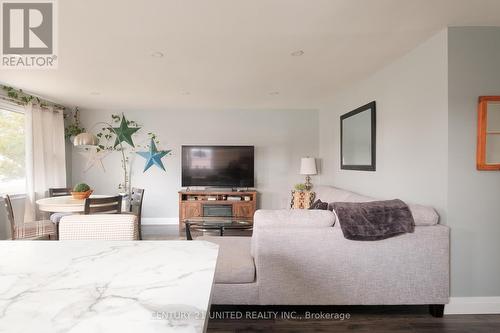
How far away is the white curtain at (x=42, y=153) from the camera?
427 cm

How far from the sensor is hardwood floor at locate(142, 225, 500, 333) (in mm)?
2033

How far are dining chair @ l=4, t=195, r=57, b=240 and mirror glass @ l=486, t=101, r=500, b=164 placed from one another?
15.3ft

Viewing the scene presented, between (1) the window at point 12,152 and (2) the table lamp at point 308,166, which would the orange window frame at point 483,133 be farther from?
(1) the window at point 12,152

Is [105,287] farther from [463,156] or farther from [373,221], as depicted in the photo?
[463,156]

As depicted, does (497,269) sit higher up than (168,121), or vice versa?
(168,121)

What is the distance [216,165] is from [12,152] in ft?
10.4

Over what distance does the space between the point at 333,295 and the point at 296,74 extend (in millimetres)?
2484

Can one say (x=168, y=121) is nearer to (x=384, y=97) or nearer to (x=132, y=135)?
(x=132, y=135)

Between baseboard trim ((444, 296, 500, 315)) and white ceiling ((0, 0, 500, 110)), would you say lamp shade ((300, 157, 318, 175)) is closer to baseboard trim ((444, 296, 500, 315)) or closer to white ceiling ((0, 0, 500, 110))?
white ceiling ((0, 0, 500, 110))

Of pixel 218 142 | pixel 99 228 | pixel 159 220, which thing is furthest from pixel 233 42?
pixel 159 220

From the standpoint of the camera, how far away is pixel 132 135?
559 centimetres

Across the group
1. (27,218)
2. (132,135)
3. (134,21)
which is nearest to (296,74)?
(134,21)

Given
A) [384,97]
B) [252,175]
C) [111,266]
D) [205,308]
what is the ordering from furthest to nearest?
[252,175] → [384,97] → [111,266] → [205,308]

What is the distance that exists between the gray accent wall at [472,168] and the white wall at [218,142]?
11.2ft
